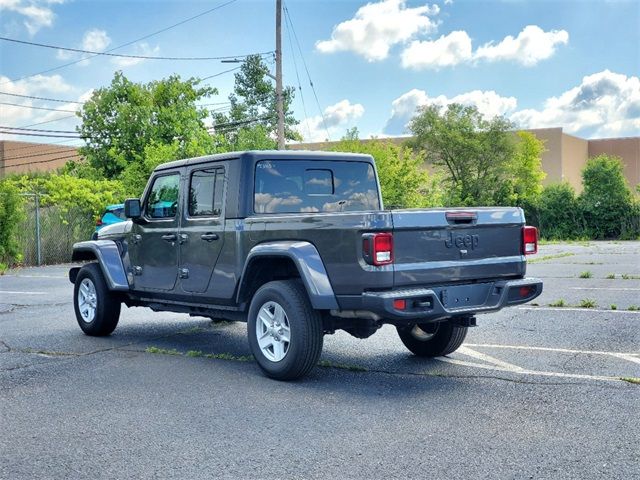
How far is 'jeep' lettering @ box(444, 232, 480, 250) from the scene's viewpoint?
20.0 ft

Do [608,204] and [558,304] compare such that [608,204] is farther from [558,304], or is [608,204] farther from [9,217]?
[558,304]

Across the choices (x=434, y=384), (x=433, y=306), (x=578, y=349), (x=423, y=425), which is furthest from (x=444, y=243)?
(x=578, y=349)

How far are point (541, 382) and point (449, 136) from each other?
48.5 metres

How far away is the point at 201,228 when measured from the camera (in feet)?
24.0

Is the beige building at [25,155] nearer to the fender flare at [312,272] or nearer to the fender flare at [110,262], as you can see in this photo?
the fender flare at [110,262]

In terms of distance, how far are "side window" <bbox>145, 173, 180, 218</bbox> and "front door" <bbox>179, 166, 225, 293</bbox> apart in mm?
273

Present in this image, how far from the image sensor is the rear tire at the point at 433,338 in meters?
7.05

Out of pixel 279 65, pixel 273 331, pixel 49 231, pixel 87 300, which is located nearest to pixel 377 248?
pixel 273 331

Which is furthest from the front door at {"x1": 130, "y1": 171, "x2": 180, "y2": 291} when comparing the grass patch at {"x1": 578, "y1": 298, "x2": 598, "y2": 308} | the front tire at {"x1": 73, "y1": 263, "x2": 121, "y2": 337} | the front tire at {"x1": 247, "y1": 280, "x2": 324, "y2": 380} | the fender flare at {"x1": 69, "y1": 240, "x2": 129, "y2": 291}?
the grass patch at {"x1": 578, "y1": 298, "x2": 598, "y2": 308}

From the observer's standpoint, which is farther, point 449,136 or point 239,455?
point 449,136

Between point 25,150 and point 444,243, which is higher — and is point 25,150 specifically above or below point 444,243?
above

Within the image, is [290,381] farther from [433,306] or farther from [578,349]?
[578,349]

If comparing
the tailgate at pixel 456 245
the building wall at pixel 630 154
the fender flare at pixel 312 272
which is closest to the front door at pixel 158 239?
the fender flare at pixel 312 272

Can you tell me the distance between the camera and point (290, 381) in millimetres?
6285
